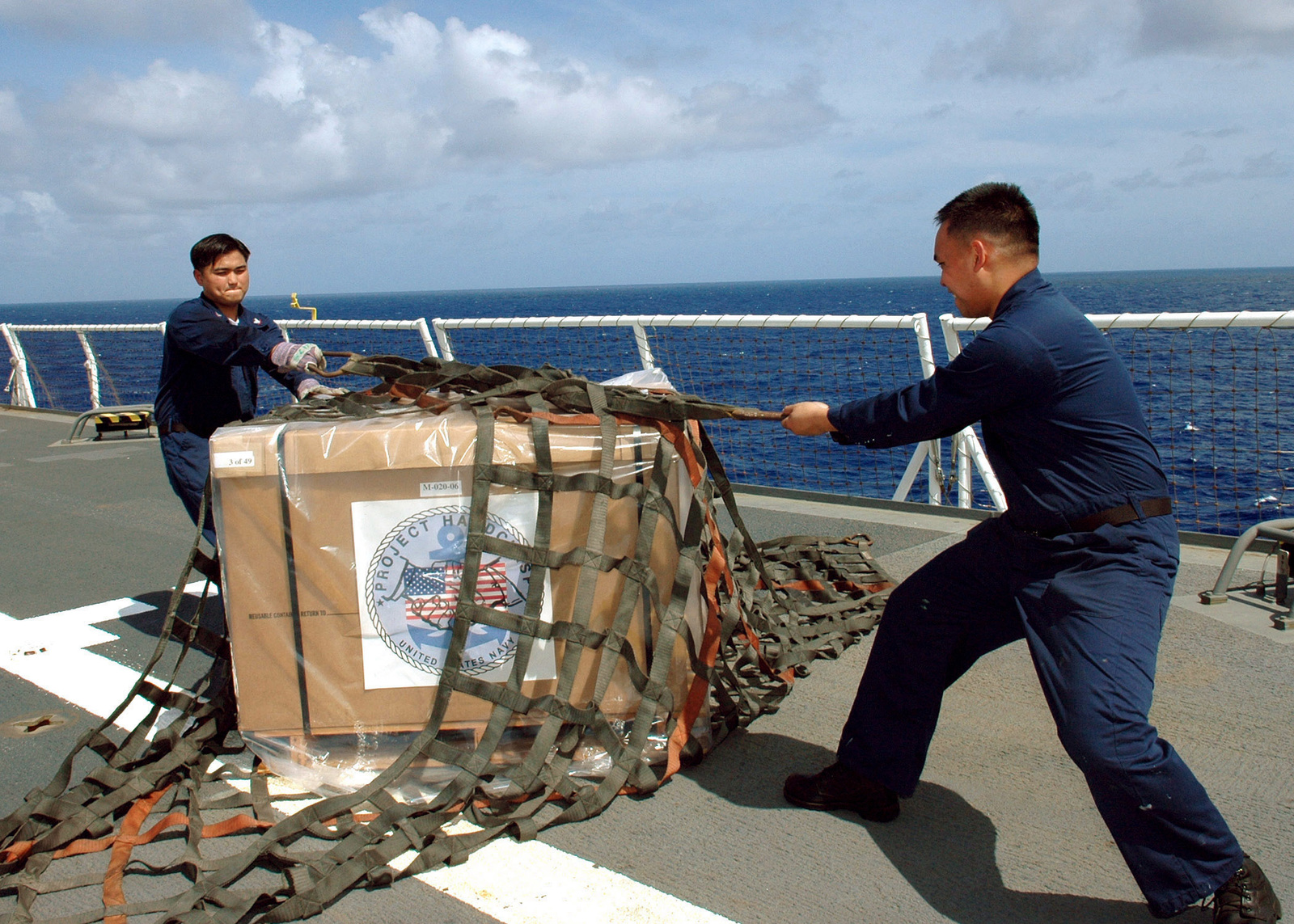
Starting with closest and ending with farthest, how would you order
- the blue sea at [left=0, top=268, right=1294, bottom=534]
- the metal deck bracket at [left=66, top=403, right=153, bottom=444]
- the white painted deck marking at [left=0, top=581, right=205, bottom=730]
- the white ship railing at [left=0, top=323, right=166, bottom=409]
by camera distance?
the white painted deck marking at [left=0, top=581, right=205, bottom=730], the blue sea at [left=0, top=268, right=1294, bottom=534], the metal deck bracket at [left=66, top=403, right=153, bottom=444], the white ship railing at [left=0, top=323, right=166, bottom=409]

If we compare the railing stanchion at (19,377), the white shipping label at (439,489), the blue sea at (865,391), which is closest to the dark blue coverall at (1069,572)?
the white shipping label at (439,489)

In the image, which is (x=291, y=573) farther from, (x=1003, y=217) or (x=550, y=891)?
(x=1003, y=217)

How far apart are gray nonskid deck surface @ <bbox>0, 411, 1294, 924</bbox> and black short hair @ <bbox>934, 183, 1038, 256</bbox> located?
1.59 m

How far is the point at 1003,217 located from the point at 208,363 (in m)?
3.33

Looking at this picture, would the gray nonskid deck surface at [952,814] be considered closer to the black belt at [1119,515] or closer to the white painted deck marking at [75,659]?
the white painted deck marking at [75,659]

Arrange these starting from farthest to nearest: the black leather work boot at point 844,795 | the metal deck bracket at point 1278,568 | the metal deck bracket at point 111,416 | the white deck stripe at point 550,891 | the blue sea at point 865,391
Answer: the metal deck bracket at point 111,416 → the blue sea at point 865,391 → the metal deck bracket at point 1278,568 → the black leather work boot at point 844,795 → the white deck stripe at point 550,891

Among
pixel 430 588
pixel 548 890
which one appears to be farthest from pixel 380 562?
pixel 548 890

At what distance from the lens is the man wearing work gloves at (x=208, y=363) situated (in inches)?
167

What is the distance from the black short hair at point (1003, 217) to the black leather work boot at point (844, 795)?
1.54 metres

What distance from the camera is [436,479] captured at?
306 centimetres

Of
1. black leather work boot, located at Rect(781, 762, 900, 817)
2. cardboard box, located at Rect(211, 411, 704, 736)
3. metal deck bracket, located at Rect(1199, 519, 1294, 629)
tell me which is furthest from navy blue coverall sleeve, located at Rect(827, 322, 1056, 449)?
metal deck bracket, located at Rect(1199, 519, 1294, 629)

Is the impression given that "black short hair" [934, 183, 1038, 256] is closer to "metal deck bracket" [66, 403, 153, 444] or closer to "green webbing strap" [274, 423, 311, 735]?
"green webbing strap" [274, 423, 311, 735]

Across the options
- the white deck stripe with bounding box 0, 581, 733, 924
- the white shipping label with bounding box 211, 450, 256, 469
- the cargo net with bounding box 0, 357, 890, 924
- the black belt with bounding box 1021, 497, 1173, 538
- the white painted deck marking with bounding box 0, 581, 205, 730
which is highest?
the white shipping label with bounding box 211, 450, 256, 469

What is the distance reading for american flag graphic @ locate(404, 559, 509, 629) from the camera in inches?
122
